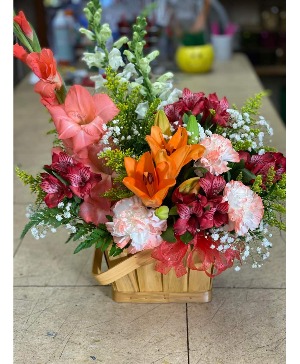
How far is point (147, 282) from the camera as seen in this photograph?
0.88m

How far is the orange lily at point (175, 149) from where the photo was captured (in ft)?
2.32

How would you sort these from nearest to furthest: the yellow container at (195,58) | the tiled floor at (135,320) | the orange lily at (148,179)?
the orange lily at (148,179), the tiled floor at (135,320), the yellow container at (195,58)

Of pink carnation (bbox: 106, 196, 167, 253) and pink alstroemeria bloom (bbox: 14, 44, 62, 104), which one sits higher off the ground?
pink alstroemeria bloom (bbox: 14, 44, 62, 104)

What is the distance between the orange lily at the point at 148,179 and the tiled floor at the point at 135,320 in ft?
0.75

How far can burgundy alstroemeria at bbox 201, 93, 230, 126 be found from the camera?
32.6 inches

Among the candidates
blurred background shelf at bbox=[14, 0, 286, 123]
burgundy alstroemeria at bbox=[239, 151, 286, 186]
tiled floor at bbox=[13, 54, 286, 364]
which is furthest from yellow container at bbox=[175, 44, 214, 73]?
burgundy alstroemeria at bbox=[239, 151, 286, 186]

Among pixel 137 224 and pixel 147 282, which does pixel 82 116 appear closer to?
pixel 137 224

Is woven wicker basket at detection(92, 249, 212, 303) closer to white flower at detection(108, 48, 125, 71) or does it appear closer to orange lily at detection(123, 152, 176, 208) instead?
orange lily at detection(123, 152, 176, 208)

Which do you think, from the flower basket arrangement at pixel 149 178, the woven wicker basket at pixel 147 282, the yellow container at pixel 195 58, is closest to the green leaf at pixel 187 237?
the flower basket arrangement at pixel 149 178

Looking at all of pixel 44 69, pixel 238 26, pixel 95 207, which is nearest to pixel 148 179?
pixel 95 207

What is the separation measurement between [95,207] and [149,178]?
105mm

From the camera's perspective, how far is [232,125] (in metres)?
0.85

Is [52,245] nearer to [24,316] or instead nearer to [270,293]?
[24,316]

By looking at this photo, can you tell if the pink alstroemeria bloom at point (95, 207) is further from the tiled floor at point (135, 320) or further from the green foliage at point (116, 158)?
the tiled floor at point (135, 320)
